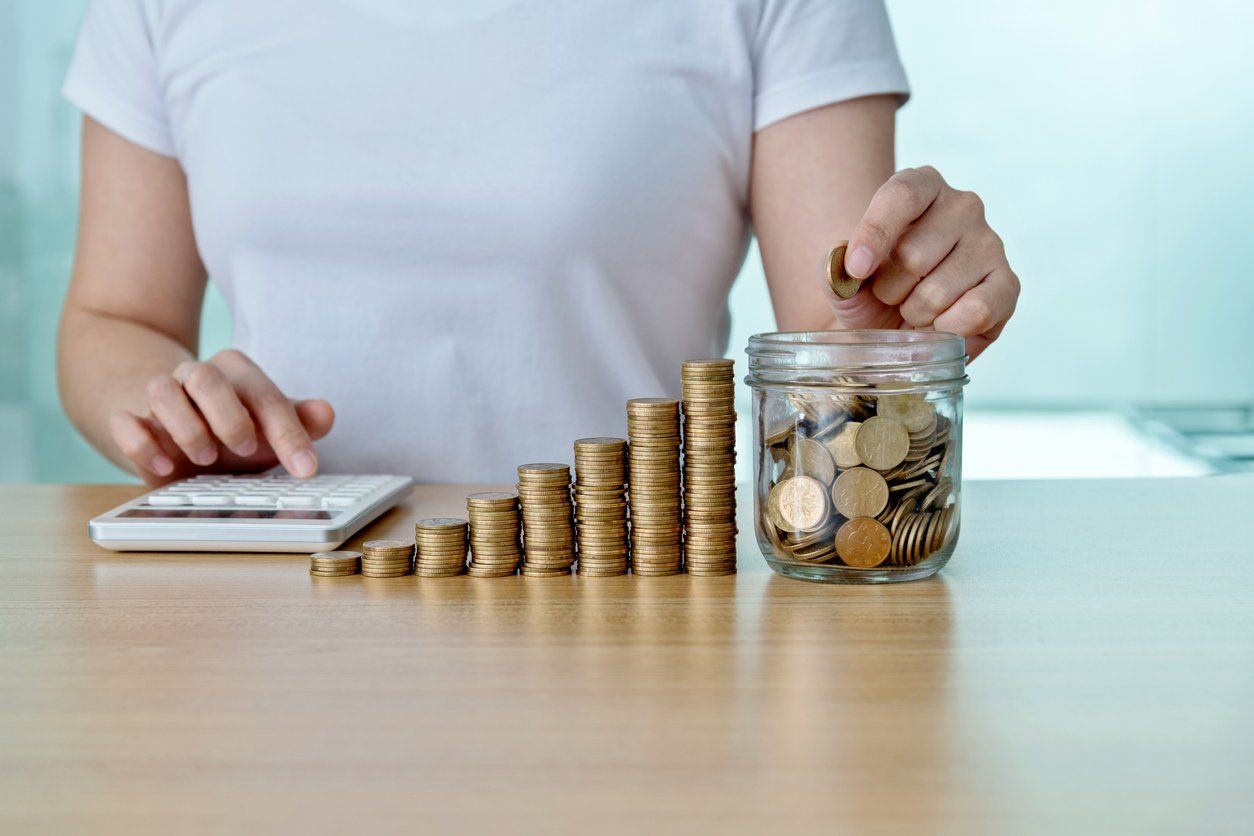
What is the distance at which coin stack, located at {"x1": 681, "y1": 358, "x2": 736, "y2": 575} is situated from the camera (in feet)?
2.85

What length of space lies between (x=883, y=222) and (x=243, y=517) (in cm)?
54

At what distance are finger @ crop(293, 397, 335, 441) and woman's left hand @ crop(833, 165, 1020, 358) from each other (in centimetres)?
49

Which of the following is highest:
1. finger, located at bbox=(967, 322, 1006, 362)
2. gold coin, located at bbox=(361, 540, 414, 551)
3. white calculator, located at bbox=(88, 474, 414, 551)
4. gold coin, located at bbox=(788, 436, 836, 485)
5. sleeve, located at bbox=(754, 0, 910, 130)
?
sleeve, located at bbox=(754, 0, 910, 130)

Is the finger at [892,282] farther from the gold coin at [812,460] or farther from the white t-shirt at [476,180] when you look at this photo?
the white t-shirt at [476,180]

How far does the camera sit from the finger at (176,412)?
1114mm

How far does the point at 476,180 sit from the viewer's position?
1.42 metres

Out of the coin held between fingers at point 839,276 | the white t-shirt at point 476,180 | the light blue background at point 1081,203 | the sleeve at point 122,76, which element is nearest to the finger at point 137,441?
the white t-shirt at point 476,180

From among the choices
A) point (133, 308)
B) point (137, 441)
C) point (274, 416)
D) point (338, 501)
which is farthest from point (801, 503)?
point (133, 308)

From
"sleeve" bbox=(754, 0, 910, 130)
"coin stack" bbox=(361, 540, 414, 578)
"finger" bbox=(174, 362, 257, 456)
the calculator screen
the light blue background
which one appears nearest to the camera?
"coin stack" bbox=(361, 540, 414, 578)

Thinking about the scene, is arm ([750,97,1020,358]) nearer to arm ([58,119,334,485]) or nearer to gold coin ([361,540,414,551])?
gold coin ([361,540,414,551])

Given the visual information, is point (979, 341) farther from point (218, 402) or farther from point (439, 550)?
point (218, 402)

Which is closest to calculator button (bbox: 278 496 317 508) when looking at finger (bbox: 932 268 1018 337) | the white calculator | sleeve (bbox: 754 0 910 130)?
the white calculator

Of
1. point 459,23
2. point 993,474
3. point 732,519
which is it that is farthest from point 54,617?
point 993,474

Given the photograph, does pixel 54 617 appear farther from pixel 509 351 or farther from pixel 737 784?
pixel 509 351
